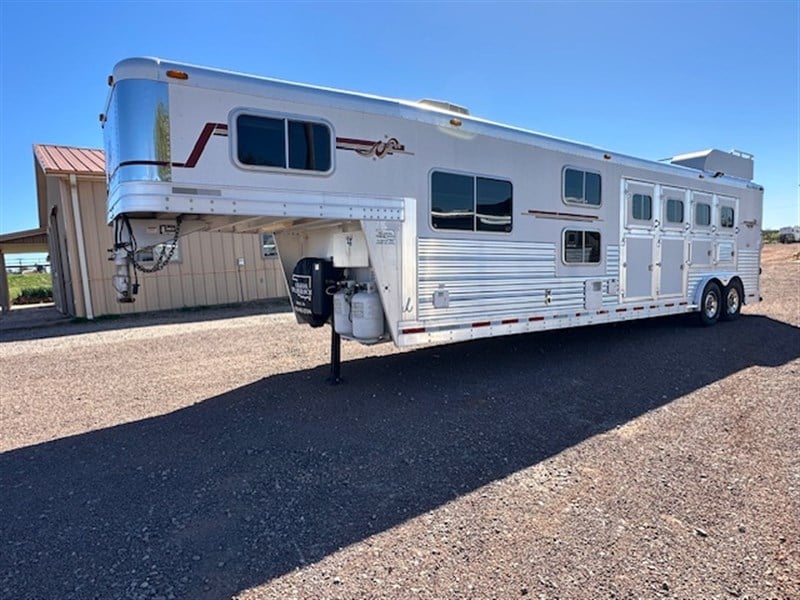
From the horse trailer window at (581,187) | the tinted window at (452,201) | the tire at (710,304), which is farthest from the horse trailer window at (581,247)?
the tire at (710,304)

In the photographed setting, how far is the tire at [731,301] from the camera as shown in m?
10.2

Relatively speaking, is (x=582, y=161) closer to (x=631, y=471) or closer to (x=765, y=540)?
(x=631, y=471)

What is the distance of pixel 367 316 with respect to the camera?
5.54 meters

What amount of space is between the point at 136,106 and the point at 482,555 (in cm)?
424

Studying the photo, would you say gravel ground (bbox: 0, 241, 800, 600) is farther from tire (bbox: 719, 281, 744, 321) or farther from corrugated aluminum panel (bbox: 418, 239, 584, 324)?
tire (bbox: 719, 281, 744, 321)

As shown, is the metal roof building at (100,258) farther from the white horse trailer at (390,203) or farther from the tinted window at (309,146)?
the tinted window at (309,146)

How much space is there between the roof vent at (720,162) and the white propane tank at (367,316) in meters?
7.64

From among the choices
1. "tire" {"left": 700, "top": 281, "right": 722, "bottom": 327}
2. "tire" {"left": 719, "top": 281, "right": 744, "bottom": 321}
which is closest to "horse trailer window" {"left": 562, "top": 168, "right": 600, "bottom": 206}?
"tire" {"left": 700, "top": 281, "right": 722, "bottom": 327}

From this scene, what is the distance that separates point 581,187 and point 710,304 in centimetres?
463

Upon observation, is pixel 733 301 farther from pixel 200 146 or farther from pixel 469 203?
pixel 200 146

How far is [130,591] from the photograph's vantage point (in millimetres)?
2615

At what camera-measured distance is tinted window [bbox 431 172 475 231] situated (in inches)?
228

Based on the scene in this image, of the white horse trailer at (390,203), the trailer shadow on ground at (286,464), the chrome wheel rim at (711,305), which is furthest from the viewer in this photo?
the chrome wheel rim at (711,305)

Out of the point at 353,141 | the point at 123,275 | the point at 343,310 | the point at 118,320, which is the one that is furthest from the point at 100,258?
the point at 353,141
